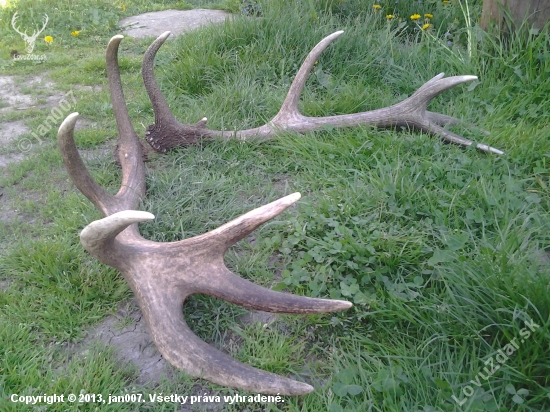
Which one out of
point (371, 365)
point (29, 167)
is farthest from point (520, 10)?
point (29, 167)

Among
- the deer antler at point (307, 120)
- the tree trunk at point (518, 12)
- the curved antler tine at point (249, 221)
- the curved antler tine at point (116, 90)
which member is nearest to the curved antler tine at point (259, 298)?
the curved antler tine at point (249, 221)

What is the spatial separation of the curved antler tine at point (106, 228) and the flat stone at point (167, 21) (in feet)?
15.2

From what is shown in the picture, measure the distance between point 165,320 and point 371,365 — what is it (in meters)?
0.84

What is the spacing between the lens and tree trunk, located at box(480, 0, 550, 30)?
3.80 metres

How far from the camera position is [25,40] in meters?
5.78

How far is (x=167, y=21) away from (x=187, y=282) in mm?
5593

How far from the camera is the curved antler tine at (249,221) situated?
2.01 meters

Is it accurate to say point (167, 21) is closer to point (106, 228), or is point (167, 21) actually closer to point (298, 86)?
point (298, 86)

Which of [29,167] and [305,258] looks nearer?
[305,258]

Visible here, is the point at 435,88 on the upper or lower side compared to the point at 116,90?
lower

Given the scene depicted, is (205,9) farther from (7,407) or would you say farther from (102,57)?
(7,407)

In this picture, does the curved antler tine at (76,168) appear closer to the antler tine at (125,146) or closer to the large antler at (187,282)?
A: the large antler at (187,282)

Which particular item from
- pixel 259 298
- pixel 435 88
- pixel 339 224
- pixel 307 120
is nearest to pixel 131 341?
pixel 259 298

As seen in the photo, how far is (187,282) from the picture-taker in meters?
2.09
